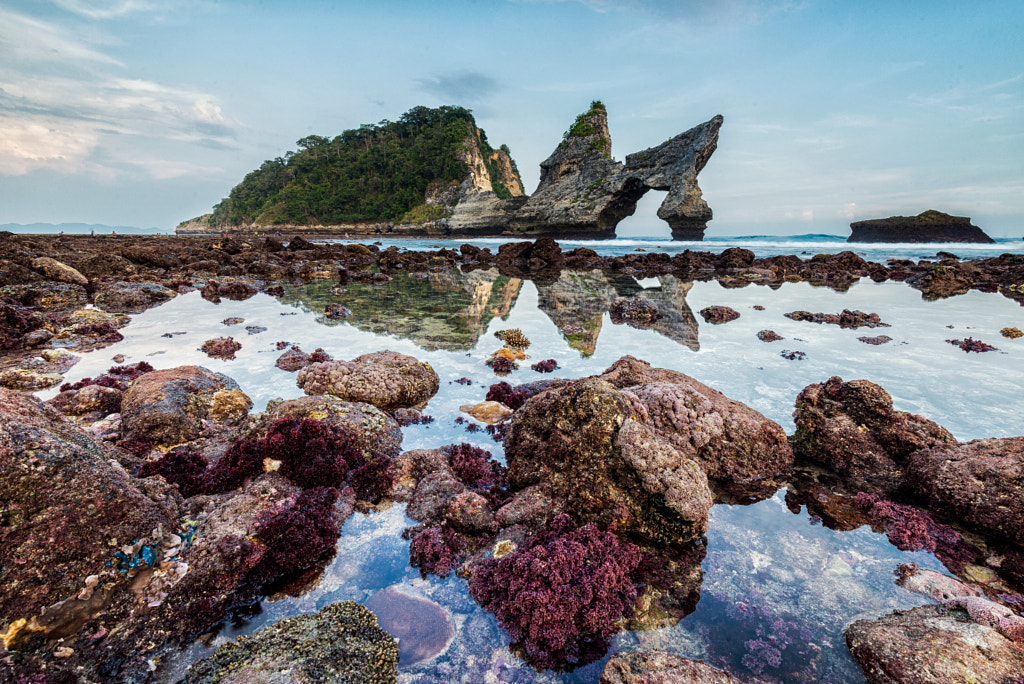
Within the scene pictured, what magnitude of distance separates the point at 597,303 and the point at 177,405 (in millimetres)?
15225

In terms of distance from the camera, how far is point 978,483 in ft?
15.6

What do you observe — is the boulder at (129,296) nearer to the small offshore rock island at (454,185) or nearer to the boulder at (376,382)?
the boulder at (376,382)

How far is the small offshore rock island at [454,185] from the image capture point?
64.9 meters

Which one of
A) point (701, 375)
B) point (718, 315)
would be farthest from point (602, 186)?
point (701, 375)

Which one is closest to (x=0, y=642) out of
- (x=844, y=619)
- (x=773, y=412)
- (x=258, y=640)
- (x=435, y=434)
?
(x=258, y=640)

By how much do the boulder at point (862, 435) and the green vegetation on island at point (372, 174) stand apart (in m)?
103

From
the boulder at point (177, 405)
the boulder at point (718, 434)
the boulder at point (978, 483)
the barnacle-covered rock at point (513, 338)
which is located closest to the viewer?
the boulder at point (978, 483)

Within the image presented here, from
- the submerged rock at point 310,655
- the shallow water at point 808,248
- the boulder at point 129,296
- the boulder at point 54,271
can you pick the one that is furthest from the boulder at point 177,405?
the shallow water at point 808,248

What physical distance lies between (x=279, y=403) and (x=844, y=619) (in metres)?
7.33

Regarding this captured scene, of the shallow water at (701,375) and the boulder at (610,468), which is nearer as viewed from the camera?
the shallow water at (701,375)

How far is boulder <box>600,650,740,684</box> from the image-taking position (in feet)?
9.40

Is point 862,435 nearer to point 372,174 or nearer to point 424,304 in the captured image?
point 424,304

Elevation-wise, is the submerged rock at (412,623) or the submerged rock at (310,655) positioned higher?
the submerged rock at (310,655)

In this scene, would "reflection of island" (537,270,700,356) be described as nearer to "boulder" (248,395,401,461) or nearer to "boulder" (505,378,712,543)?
"boulder" (505,378,712,543)
